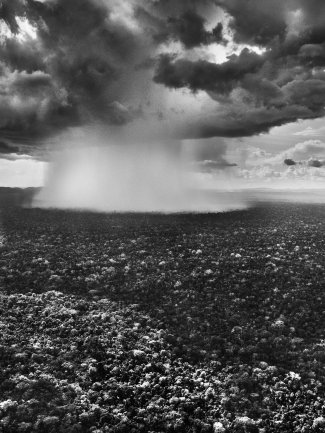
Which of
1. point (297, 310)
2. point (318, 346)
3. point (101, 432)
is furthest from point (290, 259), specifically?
point (101, 432)

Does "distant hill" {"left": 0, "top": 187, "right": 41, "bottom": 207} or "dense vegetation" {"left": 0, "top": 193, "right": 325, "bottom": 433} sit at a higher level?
"distant hill" {"left": 0, "top": 187, "right": 41, "bottom": 207}

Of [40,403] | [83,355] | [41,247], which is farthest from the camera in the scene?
[41,247]

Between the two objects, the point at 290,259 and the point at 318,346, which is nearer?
the point at 318,346

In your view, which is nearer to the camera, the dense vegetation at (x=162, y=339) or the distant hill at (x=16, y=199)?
the dense vegetation at (x=162, y=339)

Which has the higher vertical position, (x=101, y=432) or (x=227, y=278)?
(x=227, y=278)

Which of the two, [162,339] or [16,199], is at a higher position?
[16,199]

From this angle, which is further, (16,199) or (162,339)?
(16,199)

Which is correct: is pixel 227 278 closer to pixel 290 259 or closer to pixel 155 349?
pixel 290 259

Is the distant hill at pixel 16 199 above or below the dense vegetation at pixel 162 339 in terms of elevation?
above
